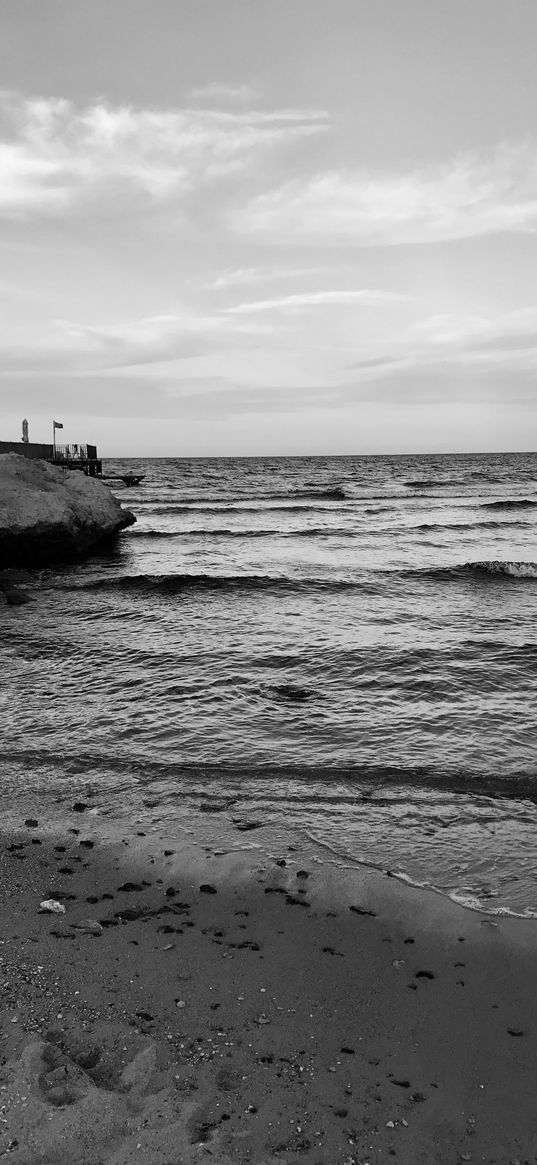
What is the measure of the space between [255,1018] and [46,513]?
59.3 feet

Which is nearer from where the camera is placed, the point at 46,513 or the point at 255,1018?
the point at 255,1018

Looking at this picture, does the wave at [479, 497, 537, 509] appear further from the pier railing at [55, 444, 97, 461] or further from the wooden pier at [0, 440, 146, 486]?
the pier railing at [55, 444, 97, 461]

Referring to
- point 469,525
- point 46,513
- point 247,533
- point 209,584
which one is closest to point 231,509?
A: point 247,533

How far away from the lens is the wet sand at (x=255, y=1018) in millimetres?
2889

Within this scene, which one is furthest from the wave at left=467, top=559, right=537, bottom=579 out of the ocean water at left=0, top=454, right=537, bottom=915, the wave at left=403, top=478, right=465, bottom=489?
the wave at left=403, top=478, right=465, bottom=489

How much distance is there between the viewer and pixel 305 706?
345 inches

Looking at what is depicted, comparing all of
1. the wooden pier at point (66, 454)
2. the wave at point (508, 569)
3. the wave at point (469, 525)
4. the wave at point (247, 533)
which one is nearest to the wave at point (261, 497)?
the wooden pier at point (66, 454)

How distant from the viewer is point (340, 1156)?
2.79 m

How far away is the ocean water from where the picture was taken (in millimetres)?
5824

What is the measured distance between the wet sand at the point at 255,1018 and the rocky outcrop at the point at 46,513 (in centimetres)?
1548

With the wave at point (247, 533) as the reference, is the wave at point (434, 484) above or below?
above

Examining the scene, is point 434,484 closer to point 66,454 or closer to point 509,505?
point 509,505

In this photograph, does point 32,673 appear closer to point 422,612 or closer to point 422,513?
point 422,612

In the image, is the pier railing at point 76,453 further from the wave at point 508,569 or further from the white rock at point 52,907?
the white rock at point 52,907
